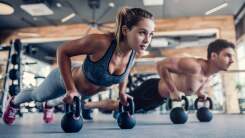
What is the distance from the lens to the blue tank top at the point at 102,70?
130 cm

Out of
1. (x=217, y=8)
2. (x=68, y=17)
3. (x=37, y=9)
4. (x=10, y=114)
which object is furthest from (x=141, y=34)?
(x=68, y=17)

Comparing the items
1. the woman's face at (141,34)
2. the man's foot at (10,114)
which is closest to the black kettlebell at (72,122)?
the woman's face at (141,34)

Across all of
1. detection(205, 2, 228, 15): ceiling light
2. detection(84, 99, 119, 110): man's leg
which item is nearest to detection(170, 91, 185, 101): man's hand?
detection(84, 99, 119, 110): man's leg

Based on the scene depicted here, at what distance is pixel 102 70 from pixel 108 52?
0.34ft

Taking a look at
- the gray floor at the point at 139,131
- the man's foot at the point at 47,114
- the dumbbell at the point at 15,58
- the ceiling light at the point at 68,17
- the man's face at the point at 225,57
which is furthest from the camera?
the ceiling light at the point at 68,17

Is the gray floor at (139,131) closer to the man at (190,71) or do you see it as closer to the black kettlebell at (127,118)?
the black kettlebell at (127,118)

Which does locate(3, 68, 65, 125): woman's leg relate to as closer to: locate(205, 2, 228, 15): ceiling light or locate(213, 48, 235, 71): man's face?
locate(213, 48, 235, 71): man's face

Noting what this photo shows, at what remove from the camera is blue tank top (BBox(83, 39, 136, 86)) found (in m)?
1.30

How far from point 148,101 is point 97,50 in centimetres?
126

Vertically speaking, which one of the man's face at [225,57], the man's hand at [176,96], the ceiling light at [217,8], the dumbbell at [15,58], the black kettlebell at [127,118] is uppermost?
the ceiling light at [217,8]

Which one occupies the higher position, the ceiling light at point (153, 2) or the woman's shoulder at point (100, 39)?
the ceiling light at point (153, 2)

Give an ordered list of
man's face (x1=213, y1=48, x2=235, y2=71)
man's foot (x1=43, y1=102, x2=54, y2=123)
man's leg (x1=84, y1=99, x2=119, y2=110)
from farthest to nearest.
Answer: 1. man's leg (x1=84, y1=99, x2=119, y2=110)
2. man's foot (x1=43, y1=102, x2=54, y2=123)
3. man's face (x1=213, y1=48, x2=235, y2=71)

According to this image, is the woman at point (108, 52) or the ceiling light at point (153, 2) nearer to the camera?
the woman at point (108, 52)

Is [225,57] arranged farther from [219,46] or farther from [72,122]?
[72,122]
